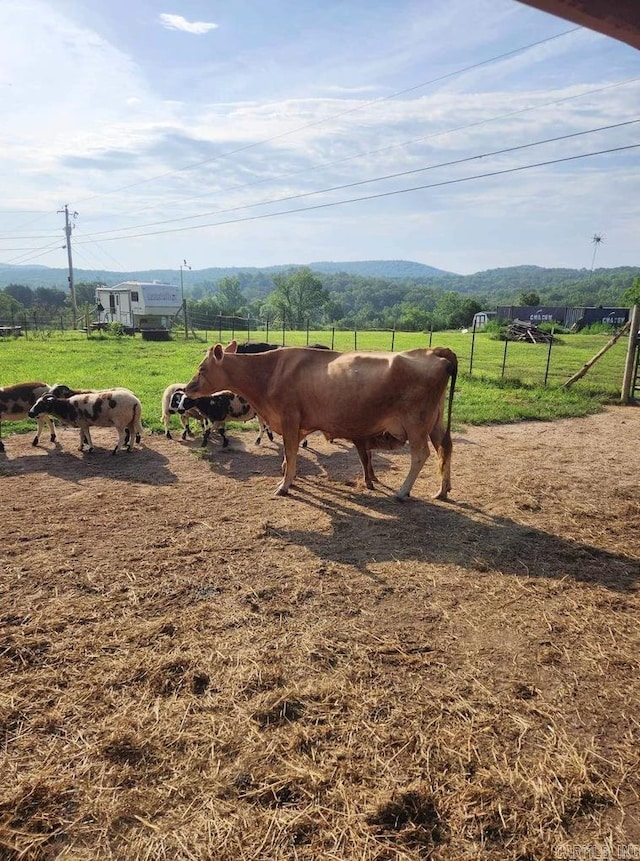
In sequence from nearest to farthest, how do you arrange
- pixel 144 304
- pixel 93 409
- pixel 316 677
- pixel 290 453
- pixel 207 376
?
pixel 316 677 < pixel 290 453 < pixel 207 376 < pixel 93 409 < pixel 144 304

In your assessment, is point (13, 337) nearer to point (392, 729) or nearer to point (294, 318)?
point (392, 729)

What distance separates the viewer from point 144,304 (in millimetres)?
47344

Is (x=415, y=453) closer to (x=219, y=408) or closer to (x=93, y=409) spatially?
(x=219, y=408)

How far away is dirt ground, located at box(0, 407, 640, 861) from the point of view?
2768 mm

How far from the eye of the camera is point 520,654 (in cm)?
419

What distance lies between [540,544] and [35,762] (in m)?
5.31

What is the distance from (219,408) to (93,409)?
2.25 metres

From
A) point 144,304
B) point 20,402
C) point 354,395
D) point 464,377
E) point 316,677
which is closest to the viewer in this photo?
point 316,677

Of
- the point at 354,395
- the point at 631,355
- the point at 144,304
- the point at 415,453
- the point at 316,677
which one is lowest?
the point at 316,677

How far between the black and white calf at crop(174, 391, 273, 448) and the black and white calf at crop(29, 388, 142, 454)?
868 millimetres

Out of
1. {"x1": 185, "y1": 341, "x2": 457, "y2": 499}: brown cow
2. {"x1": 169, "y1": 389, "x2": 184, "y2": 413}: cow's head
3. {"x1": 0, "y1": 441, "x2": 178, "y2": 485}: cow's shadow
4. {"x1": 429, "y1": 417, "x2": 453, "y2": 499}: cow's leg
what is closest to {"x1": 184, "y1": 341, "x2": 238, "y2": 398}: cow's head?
{"x1": 185, "y1": 341, "x2": 457, "y2": 499}: brown cow

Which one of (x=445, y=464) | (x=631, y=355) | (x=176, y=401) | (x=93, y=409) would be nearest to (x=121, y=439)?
(x=93, y=409)

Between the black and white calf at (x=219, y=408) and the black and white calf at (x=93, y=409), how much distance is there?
0.87 meters

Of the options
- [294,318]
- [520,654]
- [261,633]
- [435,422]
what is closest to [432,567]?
[520,654]
